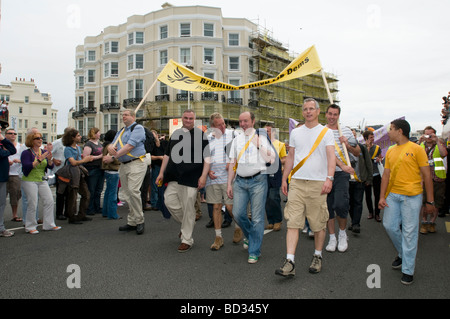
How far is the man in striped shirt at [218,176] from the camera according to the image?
539cm

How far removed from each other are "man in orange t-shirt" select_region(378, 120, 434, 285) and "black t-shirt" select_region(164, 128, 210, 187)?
8.55 feet

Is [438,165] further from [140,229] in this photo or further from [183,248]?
[140,229]

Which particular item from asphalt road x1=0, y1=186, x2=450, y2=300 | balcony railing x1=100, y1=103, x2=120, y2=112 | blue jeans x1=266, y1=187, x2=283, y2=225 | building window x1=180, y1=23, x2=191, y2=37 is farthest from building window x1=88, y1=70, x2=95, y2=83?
blue jeans x1=266, y1=187, x2=283, y2=225

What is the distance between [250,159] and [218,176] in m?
1.03

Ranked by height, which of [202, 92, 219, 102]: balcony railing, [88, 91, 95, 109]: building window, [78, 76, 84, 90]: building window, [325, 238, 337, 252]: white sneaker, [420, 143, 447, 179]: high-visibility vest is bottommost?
[325, 238, 337, 252]: white sneaker

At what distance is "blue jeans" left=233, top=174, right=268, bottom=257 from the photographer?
179 inches

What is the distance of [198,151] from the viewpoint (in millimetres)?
5332

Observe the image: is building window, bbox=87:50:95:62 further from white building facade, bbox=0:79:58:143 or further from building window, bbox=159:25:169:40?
white building facade, bbox=0:79:58:143

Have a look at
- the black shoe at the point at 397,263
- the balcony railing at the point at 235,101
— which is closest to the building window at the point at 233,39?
the balcony railing at the point at 235,101

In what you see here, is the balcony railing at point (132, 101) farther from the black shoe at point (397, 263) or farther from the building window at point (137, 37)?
the black shoe at point (397, 263)

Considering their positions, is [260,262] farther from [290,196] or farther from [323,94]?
[323,94]

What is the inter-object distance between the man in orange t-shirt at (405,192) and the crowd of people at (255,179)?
0.01 meters
